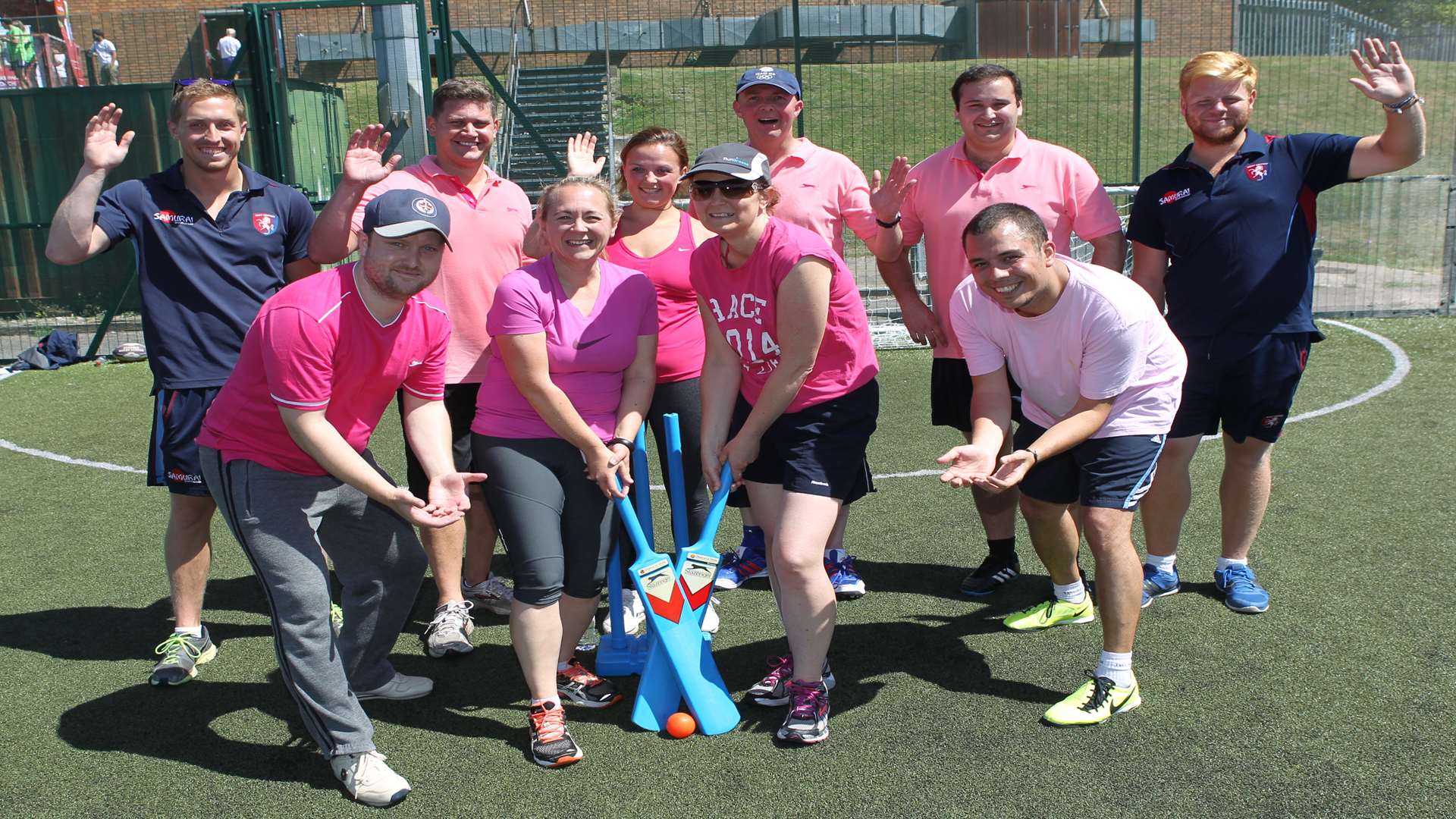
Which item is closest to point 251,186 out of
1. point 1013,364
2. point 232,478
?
point 232,478

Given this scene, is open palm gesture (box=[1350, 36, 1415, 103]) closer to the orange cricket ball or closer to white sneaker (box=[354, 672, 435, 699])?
the orange cricket ball

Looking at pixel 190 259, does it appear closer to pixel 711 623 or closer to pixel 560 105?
pixel 711 623

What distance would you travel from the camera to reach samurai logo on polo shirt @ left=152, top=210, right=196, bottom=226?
4.48 metres

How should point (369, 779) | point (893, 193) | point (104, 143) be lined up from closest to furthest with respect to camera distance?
point (369, 779) → point (104, 143) → point (893, 193)

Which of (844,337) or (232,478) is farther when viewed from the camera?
(844,337)

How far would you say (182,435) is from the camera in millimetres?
4523

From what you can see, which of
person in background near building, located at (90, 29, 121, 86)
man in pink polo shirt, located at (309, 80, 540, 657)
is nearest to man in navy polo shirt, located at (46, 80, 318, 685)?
man in pink polo shirt, located at (309, 80, 540, 657)

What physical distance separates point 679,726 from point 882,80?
52.1 feet

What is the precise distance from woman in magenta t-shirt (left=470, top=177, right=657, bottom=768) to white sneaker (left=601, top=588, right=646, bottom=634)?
59 centimetres

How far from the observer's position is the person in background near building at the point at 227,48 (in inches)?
488

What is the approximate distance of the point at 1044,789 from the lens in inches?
140

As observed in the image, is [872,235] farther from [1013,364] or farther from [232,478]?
[232,478]

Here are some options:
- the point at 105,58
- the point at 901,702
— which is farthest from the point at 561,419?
the point at 105,58

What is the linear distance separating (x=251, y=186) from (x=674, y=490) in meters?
2.04
